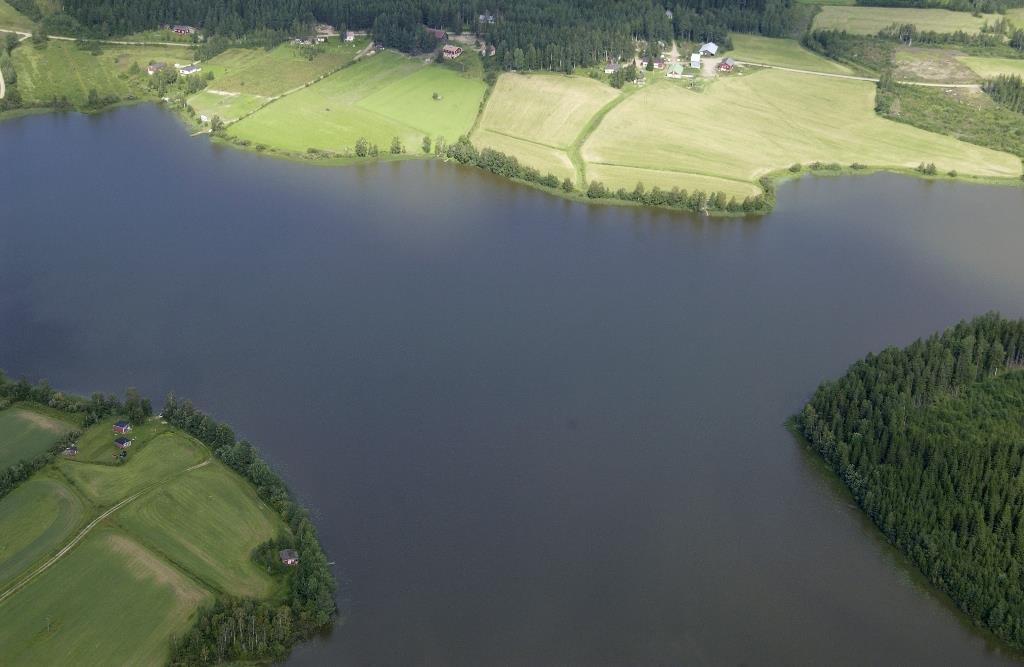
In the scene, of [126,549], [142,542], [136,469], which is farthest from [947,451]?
[136,469]

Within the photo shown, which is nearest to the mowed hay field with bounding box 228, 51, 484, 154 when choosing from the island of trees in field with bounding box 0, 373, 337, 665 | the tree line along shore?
the tree line along shore

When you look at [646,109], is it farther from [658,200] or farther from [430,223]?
[430,223]

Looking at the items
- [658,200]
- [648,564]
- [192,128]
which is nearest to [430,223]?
[658,200]

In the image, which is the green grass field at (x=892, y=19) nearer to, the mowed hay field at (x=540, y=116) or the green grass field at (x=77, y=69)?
the mowed hay field at (x=540, y=116)

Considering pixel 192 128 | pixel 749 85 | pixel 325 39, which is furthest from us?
pixel 325 39

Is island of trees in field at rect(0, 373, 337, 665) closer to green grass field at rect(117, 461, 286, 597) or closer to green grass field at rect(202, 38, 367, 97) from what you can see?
green grass field at rect(117, 461, 286, 597)

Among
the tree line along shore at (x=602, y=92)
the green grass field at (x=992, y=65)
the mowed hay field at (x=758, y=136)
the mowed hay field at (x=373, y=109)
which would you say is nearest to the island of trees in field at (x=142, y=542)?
the tree line along shore at (x=602, y=92)
